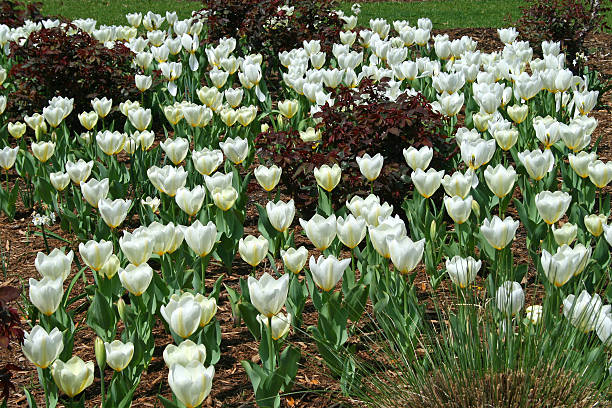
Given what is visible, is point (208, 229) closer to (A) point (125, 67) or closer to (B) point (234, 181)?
(B) point (234, 181)

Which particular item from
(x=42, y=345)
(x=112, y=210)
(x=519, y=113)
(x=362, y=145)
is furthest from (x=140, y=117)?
(x=42, y=345)

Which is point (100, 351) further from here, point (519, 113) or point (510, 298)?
point (519, 113)

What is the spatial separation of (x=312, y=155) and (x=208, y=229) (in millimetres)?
1582

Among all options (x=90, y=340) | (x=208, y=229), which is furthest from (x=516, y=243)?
(x=90, y=340)

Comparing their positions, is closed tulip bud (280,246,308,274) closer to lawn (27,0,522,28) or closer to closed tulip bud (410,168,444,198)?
closed tulip bud (410,168,444,198)

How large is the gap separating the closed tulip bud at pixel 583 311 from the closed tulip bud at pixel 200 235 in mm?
1448

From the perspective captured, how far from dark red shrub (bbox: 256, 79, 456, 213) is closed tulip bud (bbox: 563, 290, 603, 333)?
195cm

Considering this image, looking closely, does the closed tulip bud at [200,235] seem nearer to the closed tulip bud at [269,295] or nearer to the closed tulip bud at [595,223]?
the closed tulip bud at [269,295]

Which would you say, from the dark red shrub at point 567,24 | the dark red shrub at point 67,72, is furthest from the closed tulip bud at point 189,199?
the dark red shrub at point 567,24

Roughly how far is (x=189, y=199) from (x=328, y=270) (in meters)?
1.01

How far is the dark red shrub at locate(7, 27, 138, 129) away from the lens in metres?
6.52

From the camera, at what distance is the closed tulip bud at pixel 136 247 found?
10.4 feet

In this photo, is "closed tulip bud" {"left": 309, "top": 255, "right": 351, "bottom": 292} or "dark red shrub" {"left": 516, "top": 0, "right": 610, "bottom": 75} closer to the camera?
"closed tulip bud" {"left": 309, "top": 255, "right": 351, "bottom": 292}

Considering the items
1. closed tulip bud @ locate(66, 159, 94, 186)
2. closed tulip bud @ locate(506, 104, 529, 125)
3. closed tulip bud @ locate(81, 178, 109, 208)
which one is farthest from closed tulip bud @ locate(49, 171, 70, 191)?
closed tulip bud @ locate(506, 104, 529, 125)
